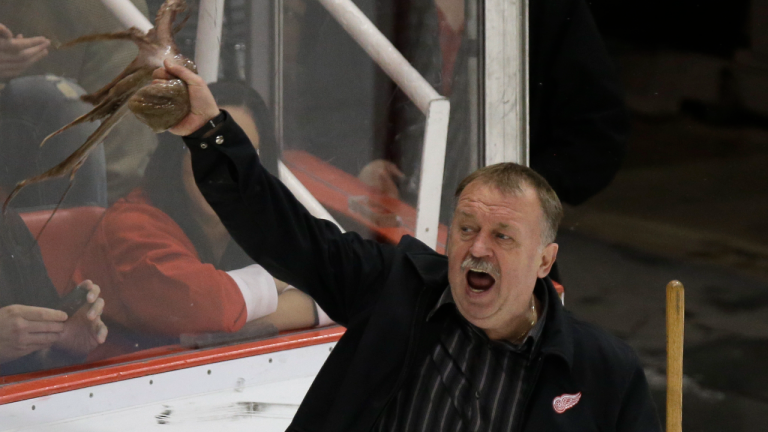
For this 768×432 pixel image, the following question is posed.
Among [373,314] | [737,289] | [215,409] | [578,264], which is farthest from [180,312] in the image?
[737,289]

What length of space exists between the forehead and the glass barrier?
2.39ft

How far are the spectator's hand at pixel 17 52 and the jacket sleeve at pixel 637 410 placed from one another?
3.86 ft

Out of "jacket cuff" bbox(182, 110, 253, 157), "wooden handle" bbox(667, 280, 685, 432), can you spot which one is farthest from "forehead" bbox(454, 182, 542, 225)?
"jacket cuff" bbox(182, 110, 253, 157)

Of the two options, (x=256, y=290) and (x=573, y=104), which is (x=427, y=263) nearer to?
(x=256, y=290)

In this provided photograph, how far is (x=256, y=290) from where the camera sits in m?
1.77

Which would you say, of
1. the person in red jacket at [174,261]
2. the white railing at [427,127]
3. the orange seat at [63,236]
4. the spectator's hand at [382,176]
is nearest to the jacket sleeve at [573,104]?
the white railing at [427,127]

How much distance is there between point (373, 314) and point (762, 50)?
1253mm

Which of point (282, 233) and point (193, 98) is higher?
point (193, 98)

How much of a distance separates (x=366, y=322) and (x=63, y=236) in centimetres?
71

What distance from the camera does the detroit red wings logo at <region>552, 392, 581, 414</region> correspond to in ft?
3.43

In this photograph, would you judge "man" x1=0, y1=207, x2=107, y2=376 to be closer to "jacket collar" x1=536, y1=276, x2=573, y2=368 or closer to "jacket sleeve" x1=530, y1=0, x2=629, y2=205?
"jacket collar" x1=536, y1=276, x2=573, y2=368

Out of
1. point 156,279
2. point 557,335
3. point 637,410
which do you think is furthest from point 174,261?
point 637,410

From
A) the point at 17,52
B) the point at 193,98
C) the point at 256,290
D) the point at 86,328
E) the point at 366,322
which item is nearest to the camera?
the point at 193,98

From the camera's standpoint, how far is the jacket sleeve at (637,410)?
3.46ft
